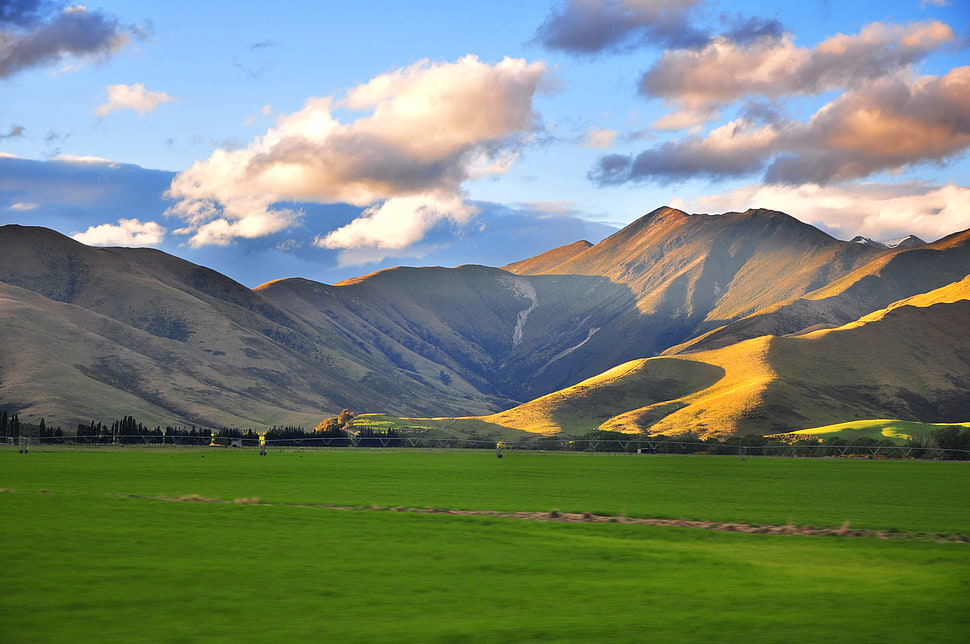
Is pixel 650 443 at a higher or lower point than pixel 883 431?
lower

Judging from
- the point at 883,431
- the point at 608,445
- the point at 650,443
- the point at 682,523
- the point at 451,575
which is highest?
the point at 883,431

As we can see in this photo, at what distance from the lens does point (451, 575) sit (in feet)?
61.9

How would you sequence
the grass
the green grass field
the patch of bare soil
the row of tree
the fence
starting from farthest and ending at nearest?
1. the grass
2. the row of tree
3. the fence
4. the patch of bare soil
5. the green grass field

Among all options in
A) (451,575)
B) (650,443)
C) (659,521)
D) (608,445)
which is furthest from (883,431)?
(451,575)

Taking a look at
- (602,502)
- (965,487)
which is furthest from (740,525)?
(965,487)

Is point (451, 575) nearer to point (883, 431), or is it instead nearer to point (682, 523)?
point (682, 523)

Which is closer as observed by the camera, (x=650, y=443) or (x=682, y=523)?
(x=682, y=523)

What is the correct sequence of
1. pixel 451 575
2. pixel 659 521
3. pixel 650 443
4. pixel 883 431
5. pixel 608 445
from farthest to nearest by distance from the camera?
pixel 883 431, pixel 608 445, pixel 650 443, pixel 659 521, pixel 451 575

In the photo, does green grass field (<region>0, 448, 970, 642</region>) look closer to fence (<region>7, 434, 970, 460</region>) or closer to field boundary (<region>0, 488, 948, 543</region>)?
field boundary (<region>0, 488, 948, 543</region>)

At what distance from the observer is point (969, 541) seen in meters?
28.0

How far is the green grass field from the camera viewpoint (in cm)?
1392

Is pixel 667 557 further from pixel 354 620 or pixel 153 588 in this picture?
pixel 153 588

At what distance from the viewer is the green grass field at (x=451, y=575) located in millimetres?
13922

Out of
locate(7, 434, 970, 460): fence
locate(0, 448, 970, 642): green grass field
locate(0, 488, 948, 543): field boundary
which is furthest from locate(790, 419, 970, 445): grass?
locate(0, 488, 948, 543): field boundary
